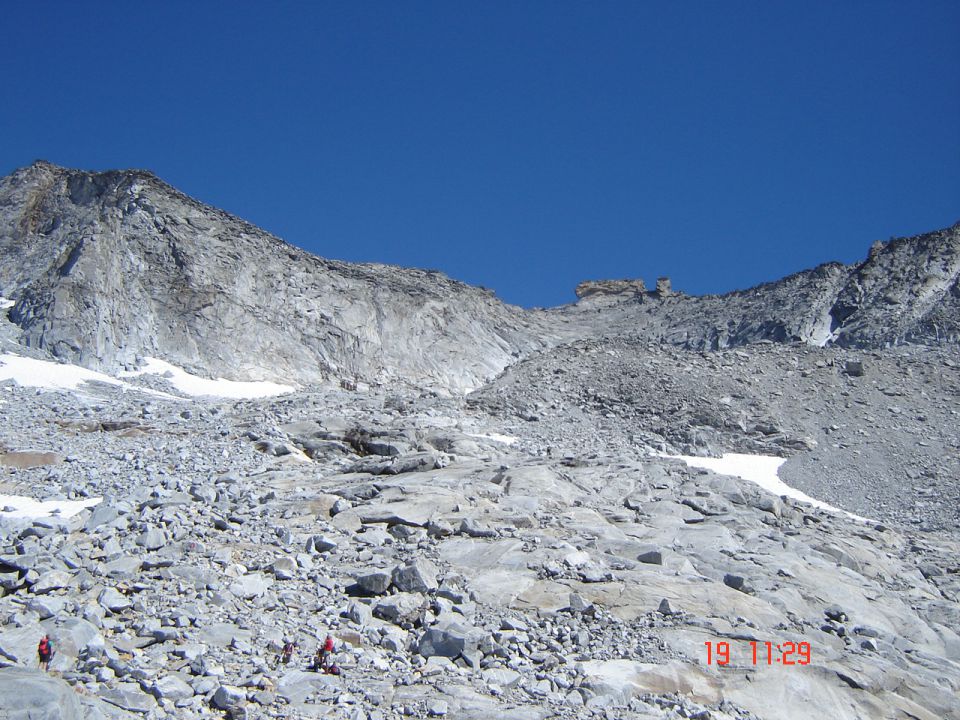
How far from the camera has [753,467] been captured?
29.5 meters

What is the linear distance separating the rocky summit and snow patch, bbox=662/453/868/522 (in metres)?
0.21

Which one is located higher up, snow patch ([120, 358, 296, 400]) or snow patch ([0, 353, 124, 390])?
snow patch ([120, 358, 296, 400])

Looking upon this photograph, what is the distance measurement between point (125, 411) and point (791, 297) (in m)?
44.3

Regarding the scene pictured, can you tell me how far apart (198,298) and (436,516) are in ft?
106

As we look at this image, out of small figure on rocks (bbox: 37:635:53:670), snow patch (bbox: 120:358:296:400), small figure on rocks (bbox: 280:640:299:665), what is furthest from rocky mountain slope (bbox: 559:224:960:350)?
small figure on rocks (bbox: 37:635:53:670)

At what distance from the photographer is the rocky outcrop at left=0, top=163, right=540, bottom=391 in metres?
39.0

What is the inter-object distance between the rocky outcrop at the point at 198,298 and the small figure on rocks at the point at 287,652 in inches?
1168

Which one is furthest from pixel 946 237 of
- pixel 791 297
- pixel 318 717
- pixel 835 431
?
pixel 318 717

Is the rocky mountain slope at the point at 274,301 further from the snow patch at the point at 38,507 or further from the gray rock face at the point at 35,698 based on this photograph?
the gray rock face at the point at 35,698

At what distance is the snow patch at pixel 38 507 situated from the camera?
1466cm

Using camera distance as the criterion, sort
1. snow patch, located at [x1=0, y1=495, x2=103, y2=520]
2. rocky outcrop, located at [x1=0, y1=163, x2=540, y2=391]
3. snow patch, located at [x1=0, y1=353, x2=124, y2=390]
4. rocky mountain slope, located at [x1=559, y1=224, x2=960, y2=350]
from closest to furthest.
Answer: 1. snow patch, located at [x1=0, y1=495, x2=103, y2=520]
2. snow patch, located at [x1=0, y1=353, x2=124, y2=390]
3. rocky outcrop, located at [x1=0, y1=163, x2=540, y2=391]
4. rocky mountain slope, located at [x1=559, y1=224, x2=960, y2=350]

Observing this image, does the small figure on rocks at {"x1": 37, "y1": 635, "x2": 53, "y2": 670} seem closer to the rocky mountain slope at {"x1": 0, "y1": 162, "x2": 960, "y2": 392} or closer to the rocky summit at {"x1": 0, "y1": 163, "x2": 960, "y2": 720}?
the rocky summit at {"x1": 0, "y1": 163, "x2": 960, "y2": 720}
